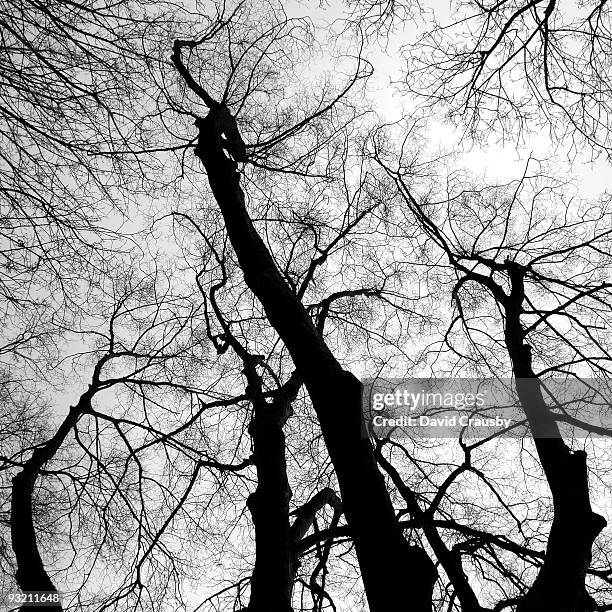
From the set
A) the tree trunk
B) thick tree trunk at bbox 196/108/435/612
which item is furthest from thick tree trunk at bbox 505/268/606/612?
the tree trunk

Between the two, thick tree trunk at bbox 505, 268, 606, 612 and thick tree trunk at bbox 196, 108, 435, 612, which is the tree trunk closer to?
thick tree trunk at bbox 196, 108, 435, 612

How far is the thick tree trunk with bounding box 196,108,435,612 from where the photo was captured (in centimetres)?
213

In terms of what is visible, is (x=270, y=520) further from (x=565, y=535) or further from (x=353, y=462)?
(x=565, y=535)

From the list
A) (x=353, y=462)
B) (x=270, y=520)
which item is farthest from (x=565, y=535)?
(x=270, y=520)

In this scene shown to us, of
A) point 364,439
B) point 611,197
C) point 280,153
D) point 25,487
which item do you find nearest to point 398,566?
point 364,439

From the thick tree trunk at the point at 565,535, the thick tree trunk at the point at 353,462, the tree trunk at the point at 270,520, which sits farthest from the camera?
the tree trunk at the point at 270,520

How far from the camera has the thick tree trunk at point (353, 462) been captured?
2.13 m

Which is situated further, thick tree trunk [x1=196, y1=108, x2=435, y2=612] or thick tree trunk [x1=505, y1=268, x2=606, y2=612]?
thick tree trunk [x1=505, y1=268, x2=606, y2=612]

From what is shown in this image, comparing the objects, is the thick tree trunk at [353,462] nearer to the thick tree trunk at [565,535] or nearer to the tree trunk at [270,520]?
the thick tree trunk at [565,535]

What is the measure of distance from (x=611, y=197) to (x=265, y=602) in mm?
4498

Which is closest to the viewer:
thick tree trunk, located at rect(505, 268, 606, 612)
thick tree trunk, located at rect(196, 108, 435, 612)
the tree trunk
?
thick tree trunk, located at rect(196, 108, 435, 612)

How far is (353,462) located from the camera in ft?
8.01

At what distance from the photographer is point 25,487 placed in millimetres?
4238

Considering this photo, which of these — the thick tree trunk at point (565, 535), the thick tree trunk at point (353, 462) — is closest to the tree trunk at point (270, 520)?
the thick tree trunk at point (353, 462)
